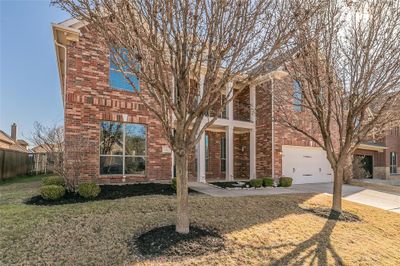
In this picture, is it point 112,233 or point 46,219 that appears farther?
point 46,219

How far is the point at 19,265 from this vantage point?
12.1ft

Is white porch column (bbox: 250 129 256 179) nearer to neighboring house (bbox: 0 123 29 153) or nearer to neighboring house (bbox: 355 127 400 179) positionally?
neighboring house (bbox: 355 127 400 179)

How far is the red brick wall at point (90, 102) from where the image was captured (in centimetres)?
973

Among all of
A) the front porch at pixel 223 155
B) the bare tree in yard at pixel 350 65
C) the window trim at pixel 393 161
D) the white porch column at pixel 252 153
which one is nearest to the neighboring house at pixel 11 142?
the front porch at pixel 223 155

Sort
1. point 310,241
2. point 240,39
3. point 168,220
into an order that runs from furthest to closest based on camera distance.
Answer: point 168,220
point 310,241
point 240,39

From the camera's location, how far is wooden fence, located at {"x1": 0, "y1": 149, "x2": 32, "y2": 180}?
14.1 metres

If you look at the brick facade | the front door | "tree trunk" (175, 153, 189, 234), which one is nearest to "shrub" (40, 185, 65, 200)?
the brick facade

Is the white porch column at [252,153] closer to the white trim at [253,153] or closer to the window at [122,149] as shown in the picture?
the white trim at [253,153]

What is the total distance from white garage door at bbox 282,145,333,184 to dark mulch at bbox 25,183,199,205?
24.5 ft

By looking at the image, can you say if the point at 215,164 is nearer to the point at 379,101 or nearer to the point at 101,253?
the point at 379,101

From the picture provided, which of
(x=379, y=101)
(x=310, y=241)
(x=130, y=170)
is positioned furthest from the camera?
(x=130, y=170)

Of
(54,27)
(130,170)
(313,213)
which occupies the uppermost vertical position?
(54,27)

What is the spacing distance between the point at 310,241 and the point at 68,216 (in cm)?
531

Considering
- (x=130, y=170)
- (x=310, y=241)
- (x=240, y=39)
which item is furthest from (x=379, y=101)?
(x=130, y=170)
